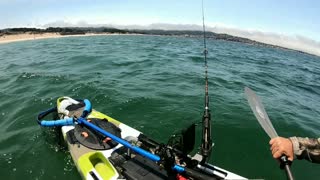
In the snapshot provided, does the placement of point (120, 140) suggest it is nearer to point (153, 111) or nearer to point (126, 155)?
point (126, 155)

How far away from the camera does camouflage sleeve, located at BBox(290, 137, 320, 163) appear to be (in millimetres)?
3788

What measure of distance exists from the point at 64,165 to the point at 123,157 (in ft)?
7.12

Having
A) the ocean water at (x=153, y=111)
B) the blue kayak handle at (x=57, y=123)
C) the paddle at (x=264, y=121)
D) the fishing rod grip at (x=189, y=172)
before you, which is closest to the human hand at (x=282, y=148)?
the paddle at (x=264, y=121)

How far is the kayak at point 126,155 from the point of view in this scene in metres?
4.97

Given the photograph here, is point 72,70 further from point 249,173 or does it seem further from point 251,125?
point 249,173

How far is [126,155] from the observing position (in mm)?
5949

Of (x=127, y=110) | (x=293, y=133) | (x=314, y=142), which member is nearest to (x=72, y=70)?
(x=127, y=110)

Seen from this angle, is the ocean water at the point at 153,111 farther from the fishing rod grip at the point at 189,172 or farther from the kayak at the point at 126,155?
the fishing rod grip at the point at 189,172

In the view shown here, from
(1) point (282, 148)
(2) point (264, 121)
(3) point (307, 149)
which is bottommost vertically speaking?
(3) point (307, 149)

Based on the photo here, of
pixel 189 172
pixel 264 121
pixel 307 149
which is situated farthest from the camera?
pixel 189 172

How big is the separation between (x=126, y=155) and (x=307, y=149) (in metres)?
3.57

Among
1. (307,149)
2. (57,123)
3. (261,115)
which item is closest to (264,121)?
(261,115)

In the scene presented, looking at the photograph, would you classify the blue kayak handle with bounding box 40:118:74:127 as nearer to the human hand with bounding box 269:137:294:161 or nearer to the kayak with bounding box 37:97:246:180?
the kayak with bounding box 37:97:246:180

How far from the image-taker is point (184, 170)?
4.76 meters
